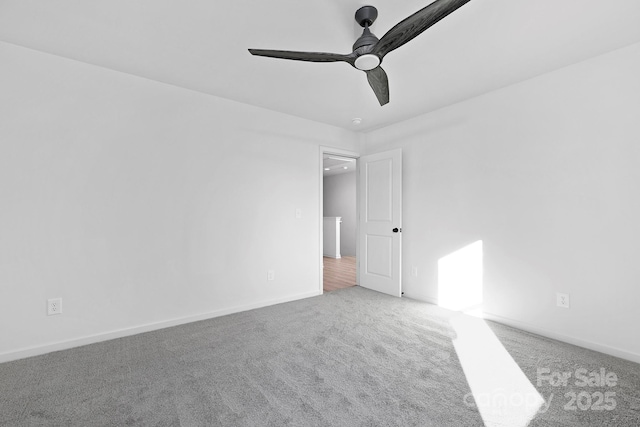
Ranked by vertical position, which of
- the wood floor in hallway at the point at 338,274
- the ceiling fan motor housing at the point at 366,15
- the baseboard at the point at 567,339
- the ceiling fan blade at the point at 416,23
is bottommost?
the wood floor in hallway at the point at 338,274

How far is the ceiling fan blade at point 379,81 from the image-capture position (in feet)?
6.25

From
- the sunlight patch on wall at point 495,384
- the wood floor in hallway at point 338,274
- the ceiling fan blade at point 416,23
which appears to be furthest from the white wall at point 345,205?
the ceiling fan blade at point 416,23

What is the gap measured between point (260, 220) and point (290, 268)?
30.0 inches

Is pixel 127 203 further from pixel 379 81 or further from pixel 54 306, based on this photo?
pixel 379 81

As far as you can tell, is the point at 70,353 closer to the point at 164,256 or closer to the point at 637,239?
the point at 164,256

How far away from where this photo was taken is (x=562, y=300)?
8.13 ft

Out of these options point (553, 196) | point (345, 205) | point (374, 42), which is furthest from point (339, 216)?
point (374, 42)

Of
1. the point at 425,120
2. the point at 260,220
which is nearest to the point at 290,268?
the point at 260,220

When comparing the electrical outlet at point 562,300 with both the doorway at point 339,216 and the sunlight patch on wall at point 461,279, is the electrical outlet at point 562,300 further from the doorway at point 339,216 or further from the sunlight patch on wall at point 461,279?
the doorway at point 339,216

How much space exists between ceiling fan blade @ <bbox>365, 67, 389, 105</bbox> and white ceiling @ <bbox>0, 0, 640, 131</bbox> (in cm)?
28

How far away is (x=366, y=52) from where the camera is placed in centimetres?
168

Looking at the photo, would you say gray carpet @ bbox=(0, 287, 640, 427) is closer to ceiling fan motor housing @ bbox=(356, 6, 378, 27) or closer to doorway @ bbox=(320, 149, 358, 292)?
ceiling fan motor housing @ bbox=(356, 6, 378, 27)

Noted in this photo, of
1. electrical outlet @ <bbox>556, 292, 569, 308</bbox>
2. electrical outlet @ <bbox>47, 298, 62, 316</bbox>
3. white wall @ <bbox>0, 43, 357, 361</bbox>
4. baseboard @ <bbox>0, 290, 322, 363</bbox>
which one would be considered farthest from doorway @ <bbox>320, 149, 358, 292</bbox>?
electrical outlet @ <bbox>47, 298, 62, 316</bbox>

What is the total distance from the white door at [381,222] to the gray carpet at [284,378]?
1.14 m
